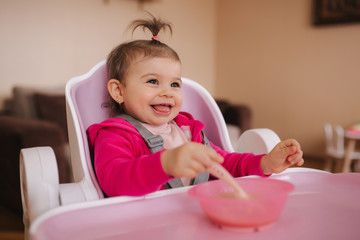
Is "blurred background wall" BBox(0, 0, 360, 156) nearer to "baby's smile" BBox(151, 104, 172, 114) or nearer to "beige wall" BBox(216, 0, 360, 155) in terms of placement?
"beige wall" BBox(216, 0, 360, 155)

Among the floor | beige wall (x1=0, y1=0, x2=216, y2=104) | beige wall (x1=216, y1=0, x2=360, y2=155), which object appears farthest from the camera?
beige wall (x1=216, y1=0, x2=360, y2=155)

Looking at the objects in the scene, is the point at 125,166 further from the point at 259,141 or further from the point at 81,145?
the point at 259,141

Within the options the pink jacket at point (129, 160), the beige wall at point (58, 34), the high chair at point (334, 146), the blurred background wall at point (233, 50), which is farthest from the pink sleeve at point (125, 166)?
the high chair at point (334, 146)

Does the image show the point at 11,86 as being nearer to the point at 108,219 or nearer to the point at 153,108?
the point at 153,108

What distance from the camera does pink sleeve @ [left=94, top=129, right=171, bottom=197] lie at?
1.85 ft

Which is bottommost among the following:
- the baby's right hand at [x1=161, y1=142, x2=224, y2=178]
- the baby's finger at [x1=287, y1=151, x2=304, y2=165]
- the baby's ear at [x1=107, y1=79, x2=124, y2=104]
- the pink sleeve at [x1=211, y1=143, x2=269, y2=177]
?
the pink sleeve at [x1=211, y1=143, x2=269, y2=177]

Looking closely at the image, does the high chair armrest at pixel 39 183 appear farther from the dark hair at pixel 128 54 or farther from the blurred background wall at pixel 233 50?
the blurred background wall at pixel 233 50

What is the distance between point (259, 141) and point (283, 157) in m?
0.14

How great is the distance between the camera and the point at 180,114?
945mm

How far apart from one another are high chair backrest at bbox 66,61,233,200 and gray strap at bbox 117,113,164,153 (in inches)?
4.1

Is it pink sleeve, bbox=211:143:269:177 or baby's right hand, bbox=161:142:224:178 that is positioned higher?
baby's right hand, bbox=161:142:224:178

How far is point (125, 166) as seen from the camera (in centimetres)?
62

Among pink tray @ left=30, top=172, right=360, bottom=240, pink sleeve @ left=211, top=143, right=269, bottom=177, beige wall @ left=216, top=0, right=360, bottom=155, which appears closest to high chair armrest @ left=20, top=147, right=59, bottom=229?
pink tray @ left=30, top=172, right=360, bottom=240

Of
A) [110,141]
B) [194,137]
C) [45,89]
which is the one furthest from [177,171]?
[45,89]
